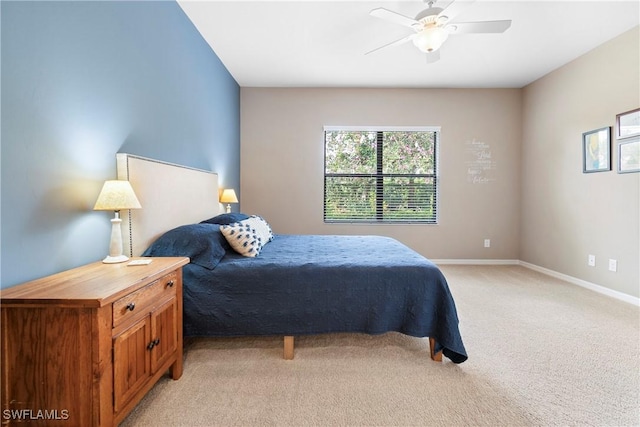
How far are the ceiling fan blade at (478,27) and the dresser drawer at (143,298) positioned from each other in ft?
9.04

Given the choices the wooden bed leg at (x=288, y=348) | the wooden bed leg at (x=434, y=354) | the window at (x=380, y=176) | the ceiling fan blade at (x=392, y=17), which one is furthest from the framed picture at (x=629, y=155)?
the wooden bed leg at (x=288, y=348)

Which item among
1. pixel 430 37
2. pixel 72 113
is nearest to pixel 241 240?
pixel 72 113

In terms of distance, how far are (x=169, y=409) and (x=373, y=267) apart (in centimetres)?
137

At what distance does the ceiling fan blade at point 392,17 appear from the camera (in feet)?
6.96

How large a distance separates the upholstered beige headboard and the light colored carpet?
2.86 feet

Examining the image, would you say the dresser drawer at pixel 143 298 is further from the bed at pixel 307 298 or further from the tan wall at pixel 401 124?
the tan wall at pixel 401 124

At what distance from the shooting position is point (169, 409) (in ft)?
4.75

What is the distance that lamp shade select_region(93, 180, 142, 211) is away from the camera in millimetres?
1469

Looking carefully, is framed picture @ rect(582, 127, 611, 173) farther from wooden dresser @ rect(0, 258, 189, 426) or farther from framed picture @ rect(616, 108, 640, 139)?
wooden dresser @ rect(0, 258, 189, 426)

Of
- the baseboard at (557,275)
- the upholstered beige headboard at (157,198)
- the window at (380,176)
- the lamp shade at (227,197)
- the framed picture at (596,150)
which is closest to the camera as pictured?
the upholstered beige headboard at (157,198)

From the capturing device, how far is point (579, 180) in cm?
348

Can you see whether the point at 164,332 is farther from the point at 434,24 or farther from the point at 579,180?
the point at 579,180

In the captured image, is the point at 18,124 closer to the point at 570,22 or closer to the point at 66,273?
the point at 66,273

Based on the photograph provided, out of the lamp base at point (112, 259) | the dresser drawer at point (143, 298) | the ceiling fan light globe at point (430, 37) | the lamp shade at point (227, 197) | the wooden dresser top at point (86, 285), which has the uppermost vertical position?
the ceiling fan light globe at point (430, 37)
